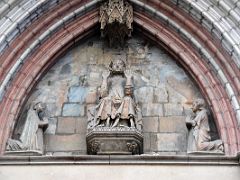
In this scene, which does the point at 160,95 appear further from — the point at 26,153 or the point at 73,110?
the point at 26,153

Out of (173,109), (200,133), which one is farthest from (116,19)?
(200,133)

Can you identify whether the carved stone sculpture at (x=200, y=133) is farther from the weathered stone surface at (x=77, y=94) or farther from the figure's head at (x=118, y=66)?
the weathered stone surface at (x=77, y=94)

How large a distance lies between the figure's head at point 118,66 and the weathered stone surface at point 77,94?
50cm

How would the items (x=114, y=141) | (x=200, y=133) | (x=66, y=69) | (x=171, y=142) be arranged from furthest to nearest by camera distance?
(x=66, y=69), (x=171, y=142), (x=200, y=133), (x=114, y=141)

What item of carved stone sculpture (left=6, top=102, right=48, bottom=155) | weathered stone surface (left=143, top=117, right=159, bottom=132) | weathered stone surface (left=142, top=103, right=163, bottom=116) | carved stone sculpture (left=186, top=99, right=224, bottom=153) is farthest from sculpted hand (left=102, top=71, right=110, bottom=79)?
carved stone sculpture (left=186, top=99, right=224, bottom=153)

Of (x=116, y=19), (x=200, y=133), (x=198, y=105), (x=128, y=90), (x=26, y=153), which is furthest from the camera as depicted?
(x=116, y=19)

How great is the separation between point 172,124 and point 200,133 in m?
0.49

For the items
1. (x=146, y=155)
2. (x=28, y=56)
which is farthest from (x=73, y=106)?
(x=146, y=155)

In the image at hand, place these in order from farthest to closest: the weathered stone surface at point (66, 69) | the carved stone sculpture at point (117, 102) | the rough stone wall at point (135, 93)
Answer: the weathered stone surface at point (66, 69) → the rough stone wall at point (135, 93) → the carved stone sculpture at point (117, 102)

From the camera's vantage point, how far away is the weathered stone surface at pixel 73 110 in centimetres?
995

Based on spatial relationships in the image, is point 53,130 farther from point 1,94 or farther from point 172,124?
point 172,124

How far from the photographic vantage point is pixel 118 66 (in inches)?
401

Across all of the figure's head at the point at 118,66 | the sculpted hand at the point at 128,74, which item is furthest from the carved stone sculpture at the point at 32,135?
the sculpted hand at the point at 128,74

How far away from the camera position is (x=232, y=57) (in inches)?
380
